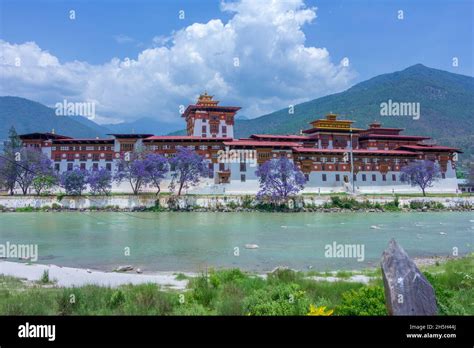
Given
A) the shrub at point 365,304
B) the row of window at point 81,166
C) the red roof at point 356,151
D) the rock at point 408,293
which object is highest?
the red roof at point 356,151

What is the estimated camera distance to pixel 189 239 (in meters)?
23.7

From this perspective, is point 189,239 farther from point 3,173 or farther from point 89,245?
point 3,173

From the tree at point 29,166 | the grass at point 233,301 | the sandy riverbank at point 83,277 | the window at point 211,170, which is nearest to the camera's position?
the grass at point 233,301

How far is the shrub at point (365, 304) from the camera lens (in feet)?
16.1

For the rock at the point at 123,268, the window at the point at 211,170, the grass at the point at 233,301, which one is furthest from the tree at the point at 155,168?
the grass at the point at 233,301

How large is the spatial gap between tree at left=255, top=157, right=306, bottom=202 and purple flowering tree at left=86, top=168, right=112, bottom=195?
21.4 meters

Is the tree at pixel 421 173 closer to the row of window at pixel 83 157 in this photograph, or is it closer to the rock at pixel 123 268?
the row of window at pixel 83 157

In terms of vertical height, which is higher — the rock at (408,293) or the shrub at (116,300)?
the rock at (408,293)

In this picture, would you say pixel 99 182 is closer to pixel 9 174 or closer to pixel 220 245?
pixel 9 174

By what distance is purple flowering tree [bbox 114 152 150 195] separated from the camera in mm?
54906

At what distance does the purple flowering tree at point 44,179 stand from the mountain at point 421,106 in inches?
3666
